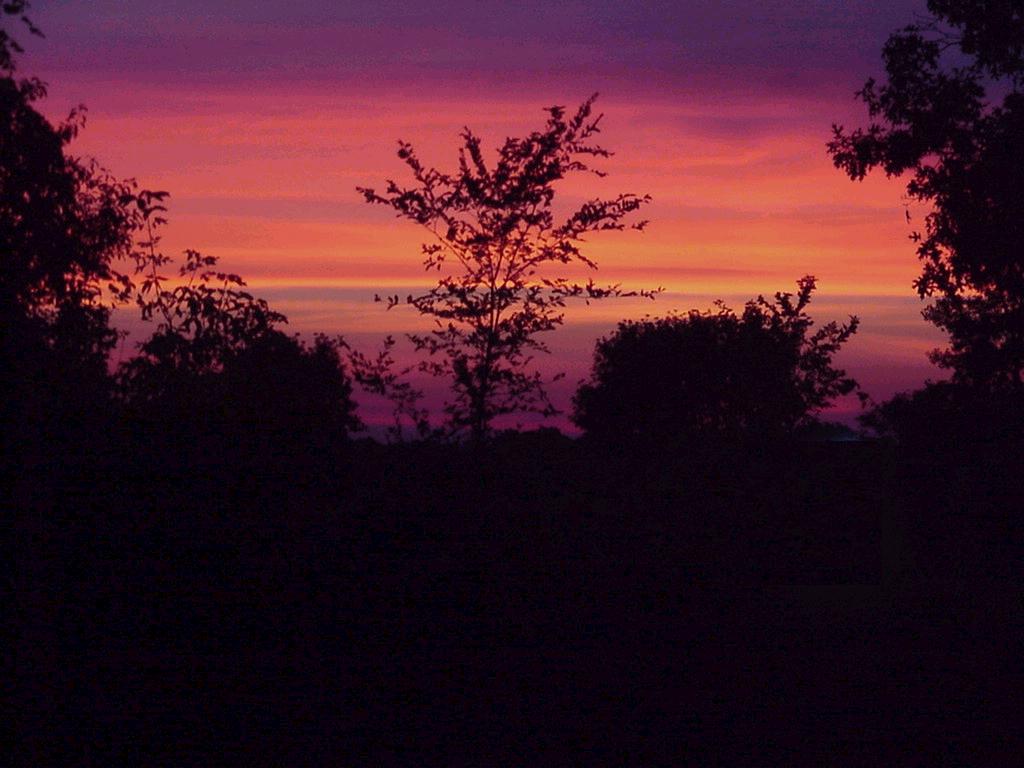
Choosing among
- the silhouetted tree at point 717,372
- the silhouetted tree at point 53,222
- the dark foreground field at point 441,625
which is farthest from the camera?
the silhouetted tree at point 717,372

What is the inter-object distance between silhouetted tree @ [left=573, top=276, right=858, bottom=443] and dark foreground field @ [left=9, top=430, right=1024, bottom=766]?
31839 mm

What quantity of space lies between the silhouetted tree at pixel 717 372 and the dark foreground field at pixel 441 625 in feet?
104

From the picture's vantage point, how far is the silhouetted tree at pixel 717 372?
45375mm

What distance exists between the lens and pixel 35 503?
8.00 meters

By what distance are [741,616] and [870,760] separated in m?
2.45

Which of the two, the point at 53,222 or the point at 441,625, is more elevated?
the point at 53,222

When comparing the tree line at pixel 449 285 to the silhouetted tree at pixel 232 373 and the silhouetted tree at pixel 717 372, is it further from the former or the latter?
the silhouetted tree at pixel 717 372

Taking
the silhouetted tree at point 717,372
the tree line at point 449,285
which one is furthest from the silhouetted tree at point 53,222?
the silhouetted tree at point 717,372

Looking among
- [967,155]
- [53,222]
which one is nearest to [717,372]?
[967,155]

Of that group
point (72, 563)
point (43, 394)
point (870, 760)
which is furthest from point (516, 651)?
point (43, 394)

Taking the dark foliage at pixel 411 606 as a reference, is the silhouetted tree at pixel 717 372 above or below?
above

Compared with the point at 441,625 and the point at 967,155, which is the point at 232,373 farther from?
the point at 967,155

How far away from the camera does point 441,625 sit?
31.2 feet

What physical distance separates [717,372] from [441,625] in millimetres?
38759
